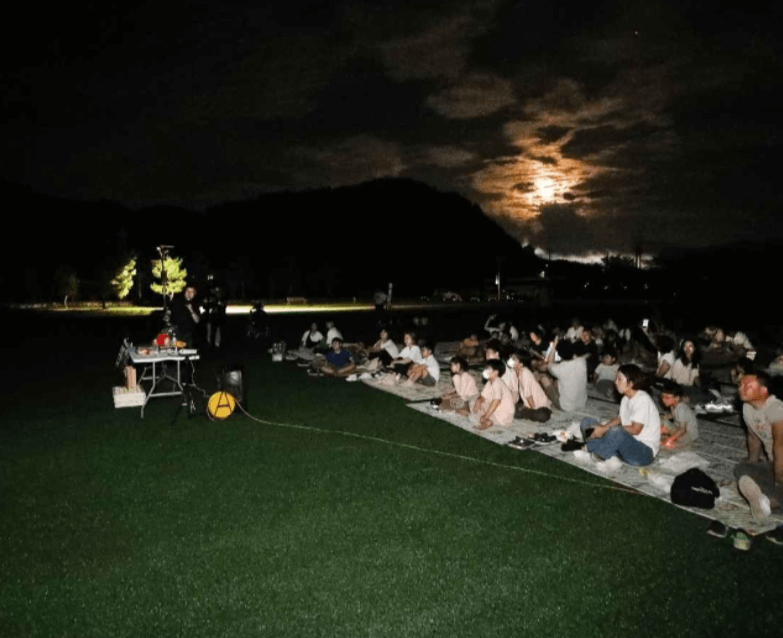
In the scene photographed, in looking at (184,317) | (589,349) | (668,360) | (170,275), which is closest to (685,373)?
(668,360)

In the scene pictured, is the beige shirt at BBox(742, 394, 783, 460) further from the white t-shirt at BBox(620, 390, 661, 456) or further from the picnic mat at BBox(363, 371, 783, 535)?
the white t-shirt at BBox(620, 390, 661, 456)

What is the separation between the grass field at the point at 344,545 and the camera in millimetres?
4191

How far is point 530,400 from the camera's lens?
32.4ft

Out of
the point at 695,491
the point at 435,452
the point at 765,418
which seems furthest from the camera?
the point at 435,452

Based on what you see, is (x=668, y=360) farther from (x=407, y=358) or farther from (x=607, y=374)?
(x=407, y=358)

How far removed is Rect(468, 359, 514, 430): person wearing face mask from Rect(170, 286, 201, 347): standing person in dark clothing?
632 cm

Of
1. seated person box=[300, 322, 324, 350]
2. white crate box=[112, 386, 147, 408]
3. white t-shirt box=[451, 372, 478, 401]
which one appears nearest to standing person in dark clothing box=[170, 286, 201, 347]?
white crate box=[112, 386, 147, 408]

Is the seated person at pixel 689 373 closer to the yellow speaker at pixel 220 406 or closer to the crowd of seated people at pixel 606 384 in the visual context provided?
the crowd of seated people at pixel 606 384

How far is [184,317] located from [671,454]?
9355 mm

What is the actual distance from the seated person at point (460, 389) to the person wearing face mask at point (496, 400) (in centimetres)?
72

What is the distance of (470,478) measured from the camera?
7047mm

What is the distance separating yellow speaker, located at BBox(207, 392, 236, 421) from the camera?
9.73 m

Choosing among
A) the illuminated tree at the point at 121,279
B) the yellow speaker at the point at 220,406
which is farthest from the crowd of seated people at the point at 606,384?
the illuminated tree at the point at 121,279

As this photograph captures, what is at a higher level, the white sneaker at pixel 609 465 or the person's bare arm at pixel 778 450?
the person's bare arm at pixel 778 450
